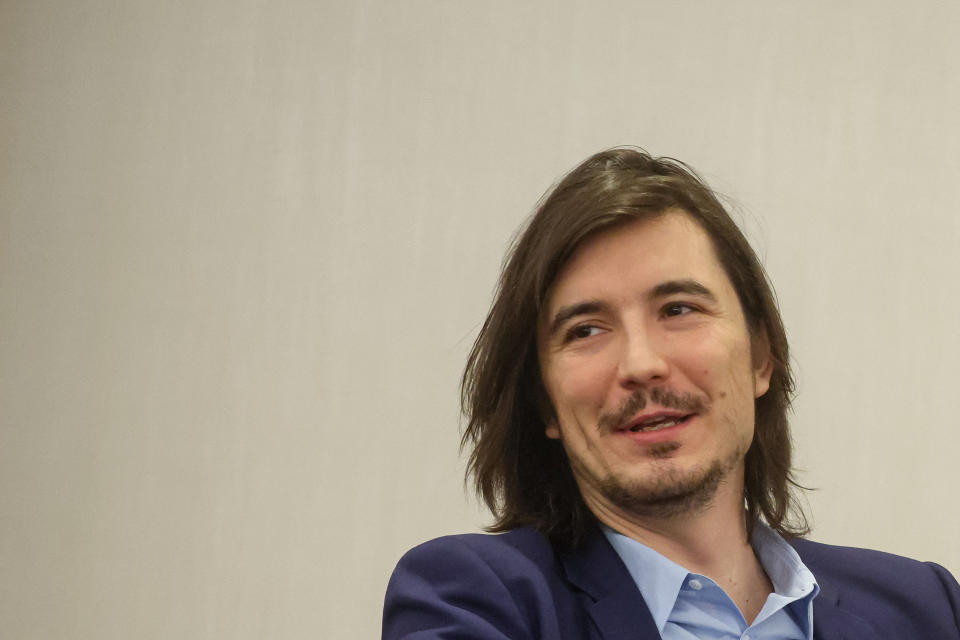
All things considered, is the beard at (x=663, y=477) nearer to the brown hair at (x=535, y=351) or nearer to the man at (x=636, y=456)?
the man at (x=636, y=456)

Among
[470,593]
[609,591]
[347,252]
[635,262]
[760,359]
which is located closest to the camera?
[470,593]

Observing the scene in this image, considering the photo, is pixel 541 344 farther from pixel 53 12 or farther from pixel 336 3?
pixel 53 12

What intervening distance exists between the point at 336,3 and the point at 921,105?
4.52 feet

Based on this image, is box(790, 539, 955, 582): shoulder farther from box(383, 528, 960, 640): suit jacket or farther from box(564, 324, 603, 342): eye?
box(564, 324, 603, 342): eye

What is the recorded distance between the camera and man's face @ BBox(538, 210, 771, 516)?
1.71 metres

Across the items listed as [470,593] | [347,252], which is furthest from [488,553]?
[347,252]

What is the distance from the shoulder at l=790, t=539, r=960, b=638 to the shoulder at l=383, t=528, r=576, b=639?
0.52 metres

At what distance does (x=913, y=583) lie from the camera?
190 centimetres

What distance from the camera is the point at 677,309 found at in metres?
1.79

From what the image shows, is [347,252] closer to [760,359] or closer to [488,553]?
[760,359]

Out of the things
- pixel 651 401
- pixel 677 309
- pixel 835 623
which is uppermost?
pixel 677 309

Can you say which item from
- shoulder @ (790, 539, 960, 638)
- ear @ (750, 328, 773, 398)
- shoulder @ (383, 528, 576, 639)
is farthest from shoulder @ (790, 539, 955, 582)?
shoulder @ (383, 528, 576, 639)

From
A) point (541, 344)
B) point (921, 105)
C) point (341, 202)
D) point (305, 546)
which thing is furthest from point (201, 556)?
point (921, 105)

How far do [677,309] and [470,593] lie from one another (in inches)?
21.8
